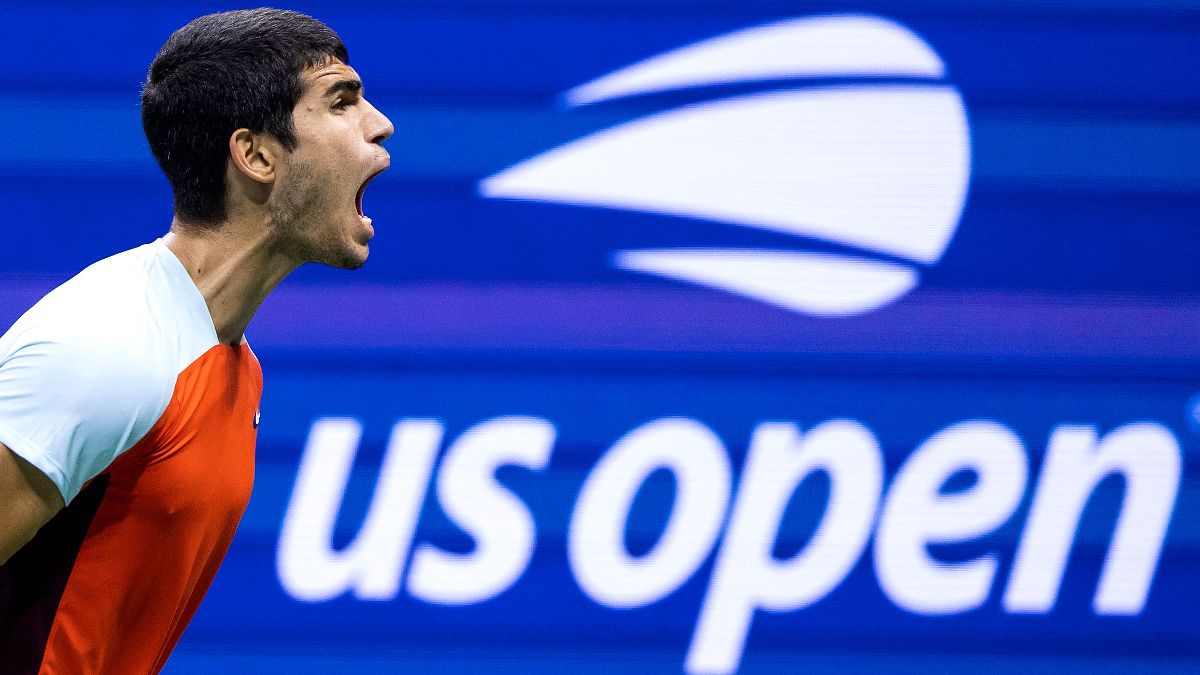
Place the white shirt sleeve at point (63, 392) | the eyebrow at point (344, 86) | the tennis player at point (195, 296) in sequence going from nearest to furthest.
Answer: the white shirt sleeve at point (63, 392)
the tennis player at point (195, 296)
the eyebrow at point (344, 86)

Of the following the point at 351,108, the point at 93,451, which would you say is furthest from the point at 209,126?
the point at 93,451

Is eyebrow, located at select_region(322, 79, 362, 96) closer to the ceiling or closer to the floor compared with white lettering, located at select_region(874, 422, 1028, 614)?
closer to the floor

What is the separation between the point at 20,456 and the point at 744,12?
2.00 metres

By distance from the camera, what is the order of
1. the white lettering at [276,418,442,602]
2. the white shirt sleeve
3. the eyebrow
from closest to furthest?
the white shirt sleeve < the eyebrow < the white lettering at [276,418,442,602]

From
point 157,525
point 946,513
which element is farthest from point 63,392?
point 946,513

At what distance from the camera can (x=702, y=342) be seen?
2848 mm

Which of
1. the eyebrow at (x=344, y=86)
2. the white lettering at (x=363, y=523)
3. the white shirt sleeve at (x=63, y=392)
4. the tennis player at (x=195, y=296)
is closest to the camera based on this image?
the white shirt sleeve at (x=63, y=392)

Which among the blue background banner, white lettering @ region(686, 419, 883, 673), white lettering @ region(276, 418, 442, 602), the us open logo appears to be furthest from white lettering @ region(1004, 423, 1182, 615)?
white lettering @ region(276, 418, 442, 602)

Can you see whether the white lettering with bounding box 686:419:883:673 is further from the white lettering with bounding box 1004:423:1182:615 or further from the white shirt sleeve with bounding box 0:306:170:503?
the white shirt sleeve with bounding box 0:306:170:503

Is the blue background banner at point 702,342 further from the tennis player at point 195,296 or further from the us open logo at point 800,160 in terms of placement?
the tennis player at point 195,296

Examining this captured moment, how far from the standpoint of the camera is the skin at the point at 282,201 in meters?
1.50

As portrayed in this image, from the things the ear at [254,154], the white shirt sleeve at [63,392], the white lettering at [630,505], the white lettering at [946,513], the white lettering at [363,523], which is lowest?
the white shirt sleeve at [63,392]

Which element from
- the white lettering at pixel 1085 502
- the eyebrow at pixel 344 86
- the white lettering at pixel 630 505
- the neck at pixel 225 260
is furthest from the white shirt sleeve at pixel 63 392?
the white lettering at pixel 1085 502

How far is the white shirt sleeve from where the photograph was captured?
1.26 meters
